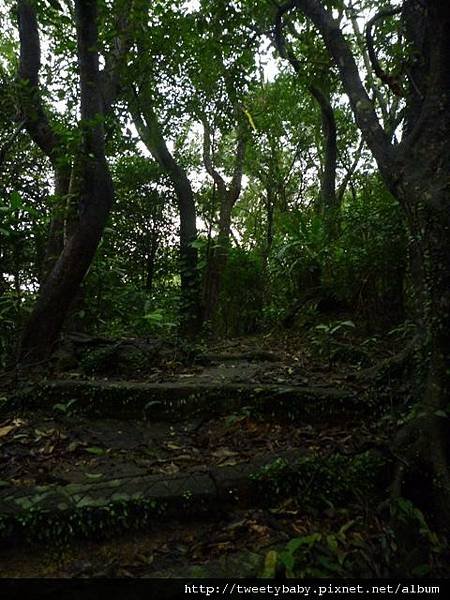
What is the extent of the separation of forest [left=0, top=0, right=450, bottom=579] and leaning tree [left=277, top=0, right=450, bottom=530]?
0.6 inches

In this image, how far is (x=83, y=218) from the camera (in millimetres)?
4512

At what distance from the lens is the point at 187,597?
6.30ft

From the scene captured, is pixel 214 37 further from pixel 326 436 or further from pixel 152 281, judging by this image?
pixel 152 281

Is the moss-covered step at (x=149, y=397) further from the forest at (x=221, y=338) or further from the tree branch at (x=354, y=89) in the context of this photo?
the tree branch at (x=354, y=89)

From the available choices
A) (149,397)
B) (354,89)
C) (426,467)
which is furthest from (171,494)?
(354,89)

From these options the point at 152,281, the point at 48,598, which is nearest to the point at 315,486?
the point at 48,598

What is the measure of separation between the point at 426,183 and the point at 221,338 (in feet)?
16.3

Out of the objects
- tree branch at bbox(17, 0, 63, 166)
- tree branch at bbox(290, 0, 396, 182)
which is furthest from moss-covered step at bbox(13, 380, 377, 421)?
tree branch at bbox(17, 0, 63, 166)

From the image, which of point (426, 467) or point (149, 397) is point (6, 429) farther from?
point (426, 467)

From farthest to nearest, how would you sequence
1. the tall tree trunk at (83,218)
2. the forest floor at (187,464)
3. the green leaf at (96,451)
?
the tall tree trunk at (83,218)
the green leaf at (96,451)
the forest floor at (187,464)

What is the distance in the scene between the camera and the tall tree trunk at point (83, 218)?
14.5 feet

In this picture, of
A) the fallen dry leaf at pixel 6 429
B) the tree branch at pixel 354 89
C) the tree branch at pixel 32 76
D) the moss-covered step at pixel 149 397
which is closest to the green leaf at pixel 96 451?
the moss-covered step at pixel 149 397

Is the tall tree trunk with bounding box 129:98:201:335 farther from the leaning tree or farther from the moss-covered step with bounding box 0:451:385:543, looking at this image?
the moss-covered step with bounding box 0:451:385:543

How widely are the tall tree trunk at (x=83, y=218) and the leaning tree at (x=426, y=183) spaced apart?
8.71ft
